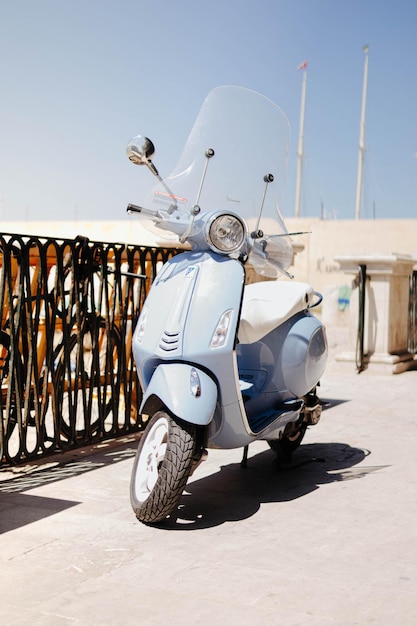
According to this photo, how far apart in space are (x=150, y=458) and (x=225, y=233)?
120 cm

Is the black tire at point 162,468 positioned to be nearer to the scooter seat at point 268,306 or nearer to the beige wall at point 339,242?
the scooter seat at point 268,306

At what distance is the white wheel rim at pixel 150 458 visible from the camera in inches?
166

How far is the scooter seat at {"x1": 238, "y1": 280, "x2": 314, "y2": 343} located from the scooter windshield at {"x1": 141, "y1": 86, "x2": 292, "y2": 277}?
0.13m

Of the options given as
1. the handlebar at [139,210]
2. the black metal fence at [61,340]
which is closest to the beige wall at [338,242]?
the black metal fence at [61,340]

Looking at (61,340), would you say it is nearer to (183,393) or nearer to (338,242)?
(183,393)

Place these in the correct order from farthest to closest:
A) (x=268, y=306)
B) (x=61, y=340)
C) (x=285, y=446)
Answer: (x=61, y=340)
(x=285, y=446)
(x=268, y=306)

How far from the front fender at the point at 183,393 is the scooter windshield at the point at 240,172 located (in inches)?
32.1

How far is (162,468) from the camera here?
409cm

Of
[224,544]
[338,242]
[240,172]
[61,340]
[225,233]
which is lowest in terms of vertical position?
[224,544]

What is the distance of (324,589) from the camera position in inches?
132

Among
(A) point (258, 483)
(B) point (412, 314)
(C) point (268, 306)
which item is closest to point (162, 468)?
(A) point (258, 483)

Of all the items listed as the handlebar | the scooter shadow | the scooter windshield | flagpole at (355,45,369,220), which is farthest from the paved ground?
flagpole at (355,45,369,220)

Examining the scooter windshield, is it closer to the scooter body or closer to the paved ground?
the scooter body

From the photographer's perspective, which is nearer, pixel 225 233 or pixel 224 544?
A: pixel 224 544
